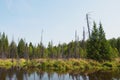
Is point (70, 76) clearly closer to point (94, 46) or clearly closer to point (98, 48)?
point (98, 48)

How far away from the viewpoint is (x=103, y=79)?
28.0 m

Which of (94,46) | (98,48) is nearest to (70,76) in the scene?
(98,48)

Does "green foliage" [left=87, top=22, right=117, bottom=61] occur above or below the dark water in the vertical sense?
above

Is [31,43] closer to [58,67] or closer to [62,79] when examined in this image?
[58,67]

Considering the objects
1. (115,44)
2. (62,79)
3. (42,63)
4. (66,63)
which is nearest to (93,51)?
(66,63)

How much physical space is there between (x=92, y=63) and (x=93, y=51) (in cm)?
373

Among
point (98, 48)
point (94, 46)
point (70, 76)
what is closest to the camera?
point (70, 76)

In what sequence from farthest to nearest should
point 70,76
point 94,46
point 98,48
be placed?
1. point 94,46
2. point 98,48
3. point 70,76

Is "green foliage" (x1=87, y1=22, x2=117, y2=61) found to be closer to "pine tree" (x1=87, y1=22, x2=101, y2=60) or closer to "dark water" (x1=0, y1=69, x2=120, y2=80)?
"pine tree" (x1=87, y1=22, x2=101, y2=60)

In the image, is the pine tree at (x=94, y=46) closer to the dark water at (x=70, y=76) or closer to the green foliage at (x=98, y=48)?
the green foliage at (x=98, y=48)

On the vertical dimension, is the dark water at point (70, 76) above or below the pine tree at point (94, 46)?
below

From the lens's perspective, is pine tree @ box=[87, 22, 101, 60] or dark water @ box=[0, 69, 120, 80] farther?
pine tree @ box=[87, 22, 101, 60]

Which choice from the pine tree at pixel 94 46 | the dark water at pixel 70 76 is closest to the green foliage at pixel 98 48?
the pine tree at pixel 94 46

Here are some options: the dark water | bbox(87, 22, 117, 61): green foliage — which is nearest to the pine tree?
bbox(87, 22, 117, 61): green foliage
